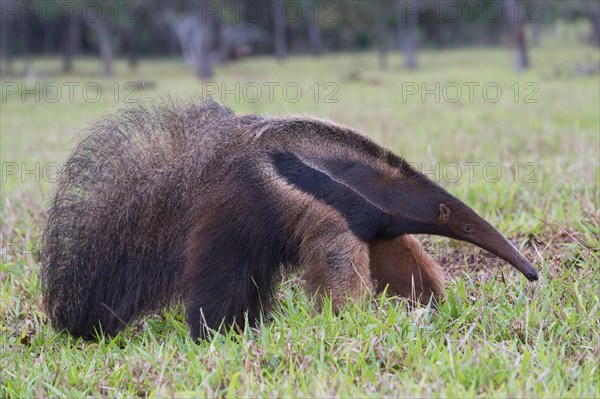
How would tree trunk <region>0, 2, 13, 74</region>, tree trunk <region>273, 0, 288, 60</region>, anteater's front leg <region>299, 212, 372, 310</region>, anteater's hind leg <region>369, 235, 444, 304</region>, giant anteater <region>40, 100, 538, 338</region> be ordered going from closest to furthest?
anteater's front leg <region>299, 212, 372, 310</region> → giant anteater <region>40, 100, 538, 338</region> → anteater's hind leg <region>369, 235, 444, 304</region> → tree trunk <region>0, 2, 13, 74</region> → tree trunk <region>273, 0, 288, 60</region>

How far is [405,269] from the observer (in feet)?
13.7

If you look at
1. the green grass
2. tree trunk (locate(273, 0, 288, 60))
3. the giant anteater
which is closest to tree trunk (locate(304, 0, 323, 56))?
tree trunk (locate(273, 0, 288, 60))

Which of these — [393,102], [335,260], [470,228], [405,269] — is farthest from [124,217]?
[393,102]

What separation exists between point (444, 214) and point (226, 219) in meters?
1.10

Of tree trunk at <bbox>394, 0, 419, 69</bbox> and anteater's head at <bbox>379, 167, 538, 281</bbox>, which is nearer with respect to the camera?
anteater's head at <bbox>379, 167, 538, 281</bbox>

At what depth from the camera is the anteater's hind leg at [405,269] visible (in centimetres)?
413

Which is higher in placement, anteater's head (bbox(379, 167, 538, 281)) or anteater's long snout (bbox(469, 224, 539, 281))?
anteater's head (bbox(379, 167, 538, 281))

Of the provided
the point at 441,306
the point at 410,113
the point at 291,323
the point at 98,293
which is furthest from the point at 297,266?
the point at 410,113

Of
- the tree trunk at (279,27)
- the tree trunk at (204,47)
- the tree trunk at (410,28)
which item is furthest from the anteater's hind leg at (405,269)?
the tree trunk at (279,27)

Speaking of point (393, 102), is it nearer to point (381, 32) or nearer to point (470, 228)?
point (470, 228)

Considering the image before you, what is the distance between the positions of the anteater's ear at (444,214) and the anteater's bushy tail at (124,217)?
124 centimetres

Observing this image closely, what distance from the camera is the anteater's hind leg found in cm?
413

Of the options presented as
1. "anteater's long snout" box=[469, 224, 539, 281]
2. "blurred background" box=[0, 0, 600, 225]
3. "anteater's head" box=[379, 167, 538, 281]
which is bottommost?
"blurred background" box=[0, 0, 600, 225]

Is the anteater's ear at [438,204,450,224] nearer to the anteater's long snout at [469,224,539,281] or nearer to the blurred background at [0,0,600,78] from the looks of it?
A: the anteater's long snout at [469,224,539,281]
